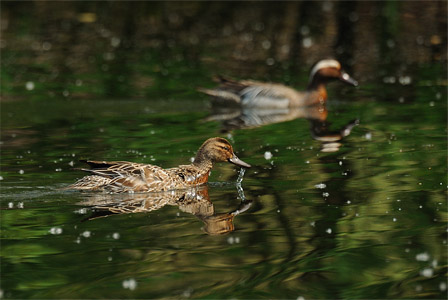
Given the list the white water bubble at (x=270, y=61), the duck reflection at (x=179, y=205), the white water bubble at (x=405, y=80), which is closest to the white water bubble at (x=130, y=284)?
the duck reflection at (x=179, y=205)

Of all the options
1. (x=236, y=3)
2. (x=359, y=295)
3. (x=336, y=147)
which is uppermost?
(x=236, y=3)

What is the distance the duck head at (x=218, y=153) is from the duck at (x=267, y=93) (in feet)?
21.7

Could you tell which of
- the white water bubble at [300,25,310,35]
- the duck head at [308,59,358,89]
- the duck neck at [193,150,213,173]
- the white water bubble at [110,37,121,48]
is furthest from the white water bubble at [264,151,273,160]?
the white water bubble at [300,25,310,35]

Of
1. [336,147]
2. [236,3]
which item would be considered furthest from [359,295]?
[236,3]

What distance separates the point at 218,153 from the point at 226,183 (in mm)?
405

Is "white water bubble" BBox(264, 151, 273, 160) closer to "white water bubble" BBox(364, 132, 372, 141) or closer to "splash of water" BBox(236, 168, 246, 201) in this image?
"splash of water" BBox(236, 168, 246, 201)

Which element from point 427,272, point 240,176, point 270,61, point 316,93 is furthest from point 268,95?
point 427,272

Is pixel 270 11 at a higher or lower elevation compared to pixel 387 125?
higher

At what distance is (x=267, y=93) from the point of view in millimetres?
18484

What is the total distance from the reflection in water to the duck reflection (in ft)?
10.3

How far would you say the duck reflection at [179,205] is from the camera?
32.4 feet

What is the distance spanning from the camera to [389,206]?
10422mm

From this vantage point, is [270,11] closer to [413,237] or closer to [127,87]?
[127,87]

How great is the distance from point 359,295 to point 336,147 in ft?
20.8
